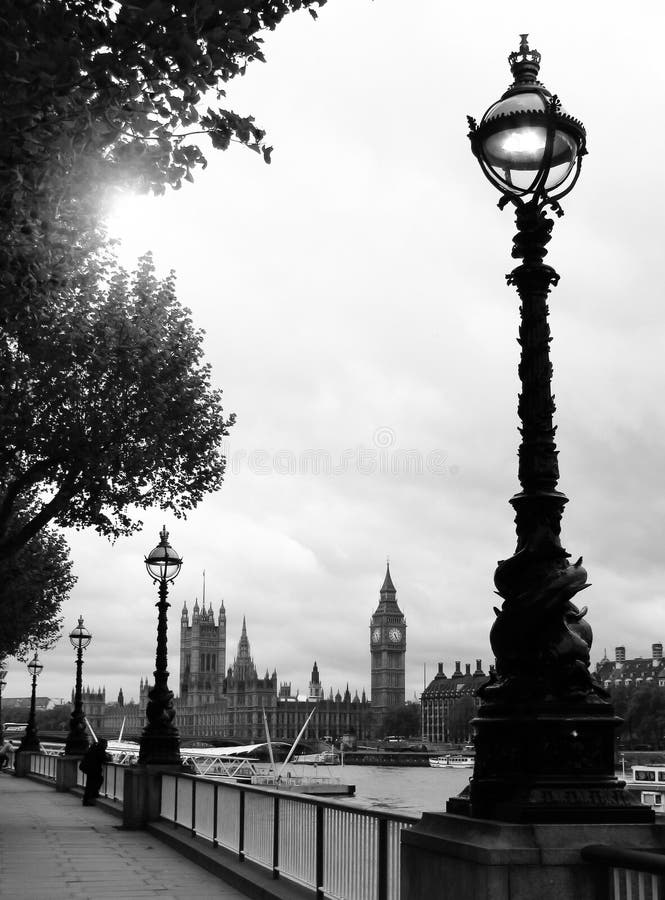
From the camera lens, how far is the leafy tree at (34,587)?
105ft

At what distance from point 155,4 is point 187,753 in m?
79.4

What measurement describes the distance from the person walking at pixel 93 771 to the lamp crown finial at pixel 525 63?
883 inches

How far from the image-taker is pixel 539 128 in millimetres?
5973

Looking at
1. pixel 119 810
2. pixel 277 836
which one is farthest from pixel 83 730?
pixel 277 836

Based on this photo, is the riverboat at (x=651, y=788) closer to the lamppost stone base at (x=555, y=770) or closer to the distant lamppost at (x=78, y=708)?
the distant lamppost at (x=78, y=708)

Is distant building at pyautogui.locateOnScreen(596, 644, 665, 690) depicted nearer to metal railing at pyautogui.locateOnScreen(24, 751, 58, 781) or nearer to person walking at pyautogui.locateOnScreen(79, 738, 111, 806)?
metal railing at pyautogui.locateOnScreen(24, 751, 58, 781)

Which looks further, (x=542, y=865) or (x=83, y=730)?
(x=83, y=730)

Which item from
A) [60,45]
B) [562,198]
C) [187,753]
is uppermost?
[60,45]

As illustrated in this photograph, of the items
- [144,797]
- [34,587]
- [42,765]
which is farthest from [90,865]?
[42,765]

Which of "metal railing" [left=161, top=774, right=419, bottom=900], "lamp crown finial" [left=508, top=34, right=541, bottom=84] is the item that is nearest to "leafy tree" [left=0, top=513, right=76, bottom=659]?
"metal railing" [left=161, top=774, right=419, bottom=900]

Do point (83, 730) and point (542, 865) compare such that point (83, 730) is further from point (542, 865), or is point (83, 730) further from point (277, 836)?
point (542, 865)

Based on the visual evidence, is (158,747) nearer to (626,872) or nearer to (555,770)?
(555,770)

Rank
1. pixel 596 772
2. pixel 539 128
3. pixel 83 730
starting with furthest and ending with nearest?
1. pixel 83 730
2. pixel 539 128
3. pixel 596 772

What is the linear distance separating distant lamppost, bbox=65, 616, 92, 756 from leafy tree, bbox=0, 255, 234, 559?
1173 cm
